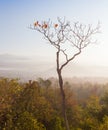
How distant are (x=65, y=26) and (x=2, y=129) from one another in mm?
15871

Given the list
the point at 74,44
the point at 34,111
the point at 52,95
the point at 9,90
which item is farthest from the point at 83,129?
the point at 52,95

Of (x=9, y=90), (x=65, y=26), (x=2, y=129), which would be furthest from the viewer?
(x=9, y=90)

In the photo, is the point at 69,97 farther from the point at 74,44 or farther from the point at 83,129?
the point at 74,44

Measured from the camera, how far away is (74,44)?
26.8 m

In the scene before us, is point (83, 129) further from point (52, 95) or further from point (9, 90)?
point (52, 95)

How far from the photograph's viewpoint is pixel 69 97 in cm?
7631

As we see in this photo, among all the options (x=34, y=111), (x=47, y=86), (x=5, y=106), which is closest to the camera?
(x=5, y=106)

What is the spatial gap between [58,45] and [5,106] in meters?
15.1

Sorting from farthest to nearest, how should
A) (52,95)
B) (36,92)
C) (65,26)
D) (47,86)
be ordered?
1. (47,86)
2. (52,95)
3. (36,92)
4. (65,26)

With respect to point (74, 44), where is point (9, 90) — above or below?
below

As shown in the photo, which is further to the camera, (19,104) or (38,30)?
(19,104)

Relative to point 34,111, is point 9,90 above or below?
above

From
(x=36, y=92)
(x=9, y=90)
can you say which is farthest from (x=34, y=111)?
(x=9, y=90)

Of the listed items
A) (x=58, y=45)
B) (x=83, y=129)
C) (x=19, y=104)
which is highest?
(x=58, y=45)
